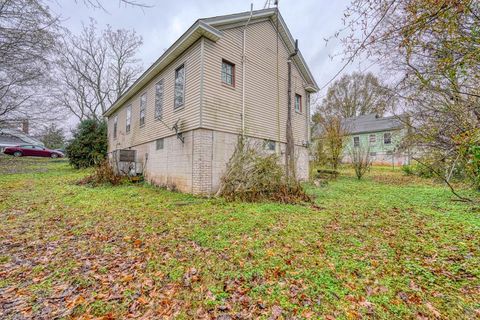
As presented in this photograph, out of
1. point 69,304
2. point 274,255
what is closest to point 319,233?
point 274,255

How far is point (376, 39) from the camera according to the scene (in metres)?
2.77

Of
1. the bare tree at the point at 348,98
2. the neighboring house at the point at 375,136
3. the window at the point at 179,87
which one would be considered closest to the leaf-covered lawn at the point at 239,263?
the window at the point at 179,87

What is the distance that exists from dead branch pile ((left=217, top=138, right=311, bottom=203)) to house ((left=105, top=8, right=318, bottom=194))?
2.73ft

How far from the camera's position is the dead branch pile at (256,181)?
6641 mm

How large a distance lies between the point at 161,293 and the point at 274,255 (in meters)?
1.60

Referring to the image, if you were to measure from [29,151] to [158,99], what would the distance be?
20.7 meters

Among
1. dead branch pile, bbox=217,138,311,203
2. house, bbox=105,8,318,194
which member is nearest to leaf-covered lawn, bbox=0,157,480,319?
dead branch pile, bbox=217,138,311,203

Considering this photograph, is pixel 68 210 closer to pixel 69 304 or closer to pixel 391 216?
pixel 69 304

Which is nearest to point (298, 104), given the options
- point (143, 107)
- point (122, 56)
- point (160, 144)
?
point (160, 144)

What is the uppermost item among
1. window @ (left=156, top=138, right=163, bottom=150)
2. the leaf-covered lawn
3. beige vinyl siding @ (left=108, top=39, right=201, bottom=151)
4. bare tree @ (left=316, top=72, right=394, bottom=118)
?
bare tree @ (left=316, top=72, right=394, bottom=118)

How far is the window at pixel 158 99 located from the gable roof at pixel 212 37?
0.55 m

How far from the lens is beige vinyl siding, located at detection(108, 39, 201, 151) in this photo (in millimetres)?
7361

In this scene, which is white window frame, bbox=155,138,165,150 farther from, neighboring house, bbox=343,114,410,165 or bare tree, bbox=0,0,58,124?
neighboring house, bbox=343,114,410,165

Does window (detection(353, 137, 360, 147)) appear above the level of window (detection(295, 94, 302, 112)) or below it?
below
